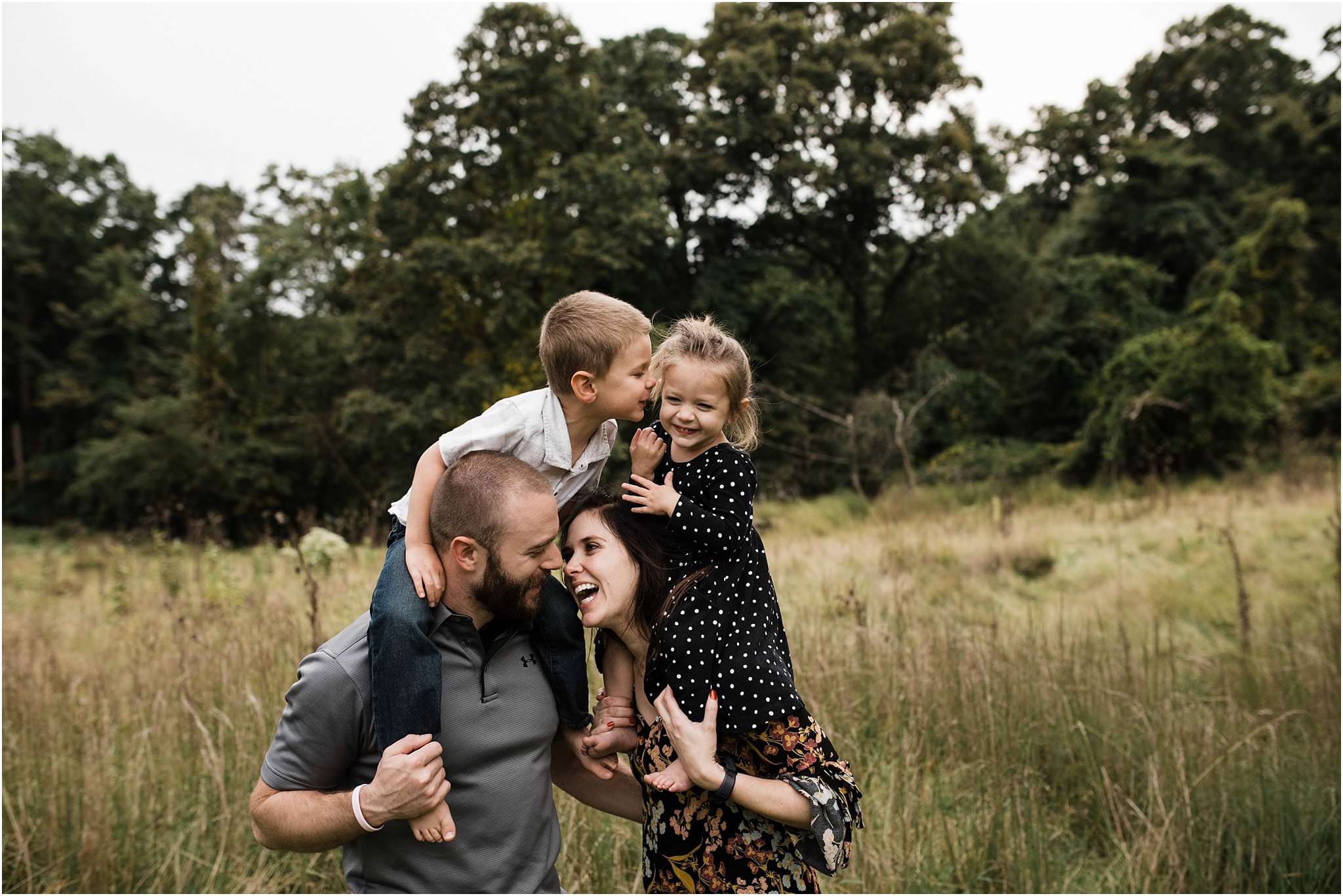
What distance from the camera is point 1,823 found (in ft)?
11.6

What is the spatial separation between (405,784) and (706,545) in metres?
0.80

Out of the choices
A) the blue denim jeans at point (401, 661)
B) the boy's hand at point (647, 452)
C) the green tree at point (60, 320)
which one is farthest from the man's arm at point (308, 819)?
the green tree at point (60, 320)

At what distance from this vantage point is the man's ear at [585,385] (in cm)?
220

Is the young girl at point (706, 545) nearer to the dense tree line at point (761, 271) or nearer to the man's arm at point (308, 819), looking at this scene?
the man's arm at point (308, 819)

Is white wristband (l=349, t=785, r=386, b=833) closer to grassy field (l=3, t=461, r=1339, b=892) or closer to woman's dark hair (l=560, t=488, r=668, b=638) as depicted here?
woman's dark hair (l=560, t=488, r=668, b=638)

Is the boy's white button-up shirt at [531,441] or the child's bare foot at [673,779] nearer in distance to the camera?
the child's bare foot at [673,779]

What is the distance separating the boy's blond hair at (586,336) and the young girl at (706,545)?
0.11 meters

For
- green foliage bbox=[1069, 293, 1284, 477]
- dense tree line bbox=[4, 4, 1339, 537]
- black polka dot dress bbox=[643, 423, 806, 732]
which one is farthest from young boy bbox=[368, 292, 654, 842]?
green foliage bbox=[1069, 293, 1284, 477]

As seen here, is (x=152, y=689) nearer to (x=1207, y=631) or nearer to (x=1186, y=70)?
(x=1207, y=631)

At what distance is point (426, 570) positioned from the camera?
1.91 m

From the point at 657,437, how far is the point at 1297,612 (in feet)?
25.0

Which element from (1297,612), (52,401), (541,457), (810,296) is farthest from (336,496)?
(541,457)

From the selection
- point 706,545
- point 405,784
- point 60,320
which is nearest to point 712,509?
point 706,545

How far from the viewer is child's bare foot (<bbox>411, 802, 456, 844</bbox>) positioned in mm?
1781
